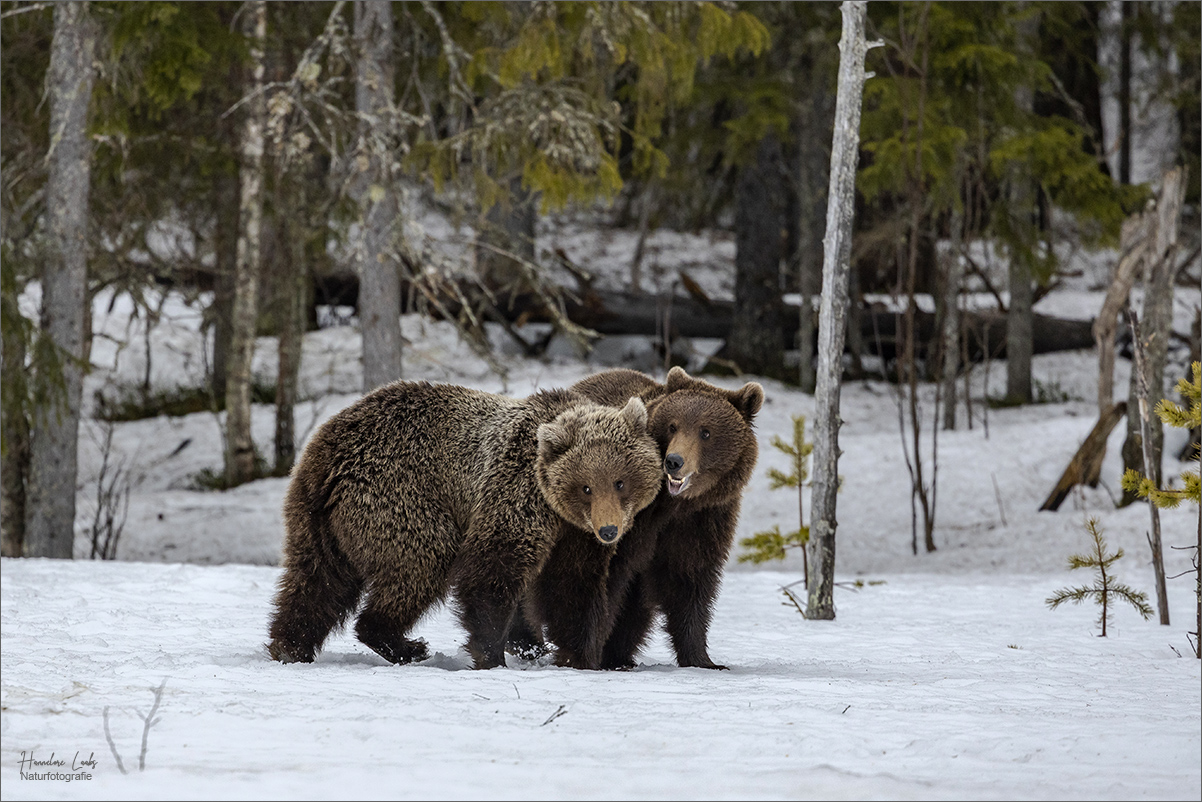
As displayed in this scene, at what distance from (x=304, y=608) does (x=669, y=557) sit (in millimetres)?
1716

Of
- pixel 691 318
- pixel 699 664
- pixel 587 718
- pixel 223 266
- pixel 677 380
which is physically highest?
pixel 223 266

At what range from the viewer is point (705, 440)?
5254 millimetres

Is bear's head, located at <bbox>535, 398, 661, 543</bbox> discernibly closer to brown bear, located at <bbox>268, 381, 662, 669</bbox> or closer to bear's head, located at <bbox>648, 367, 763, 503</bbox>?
brown bear, located at <bbox>268, 381, 662, 669</bbox>

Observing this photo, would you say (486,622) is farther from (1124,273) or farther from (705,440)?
(1124,273)

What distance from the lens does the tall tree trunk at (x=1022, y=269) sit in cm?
1366

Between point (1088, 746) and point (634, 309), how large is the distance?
44.6 feet

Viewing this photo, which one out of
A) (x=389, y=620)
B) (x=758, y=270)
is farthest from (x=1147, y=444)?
(x=758, y=270)

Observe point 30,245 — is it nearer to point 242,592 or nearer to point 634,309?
point 242,592

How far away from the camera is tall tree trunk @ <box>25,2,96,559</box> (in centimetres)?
909

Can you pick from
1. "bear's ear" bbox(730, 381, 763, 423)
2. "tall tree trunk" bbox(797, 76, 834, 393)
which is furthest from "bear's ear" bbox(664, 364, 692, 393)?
"tall tree trunk" bbox(797, 76, 834, 393)

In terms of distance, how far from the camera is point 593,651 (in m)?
5.16

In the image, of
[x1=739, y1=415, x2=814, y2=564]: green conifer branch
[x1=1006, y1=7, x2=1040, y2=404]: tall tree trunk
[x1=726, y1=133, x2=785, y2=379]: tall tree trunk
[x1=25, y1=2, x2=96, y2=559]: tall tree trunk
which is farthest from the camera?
[x1=726, y1=133, x2=785, y2=379]: tall tree trunk

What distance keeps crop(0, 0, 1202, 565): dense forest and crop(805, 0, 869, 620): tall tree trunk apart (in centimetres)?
24

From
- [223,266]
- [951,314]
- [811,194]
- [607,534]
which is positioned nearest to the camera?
[607,534]
